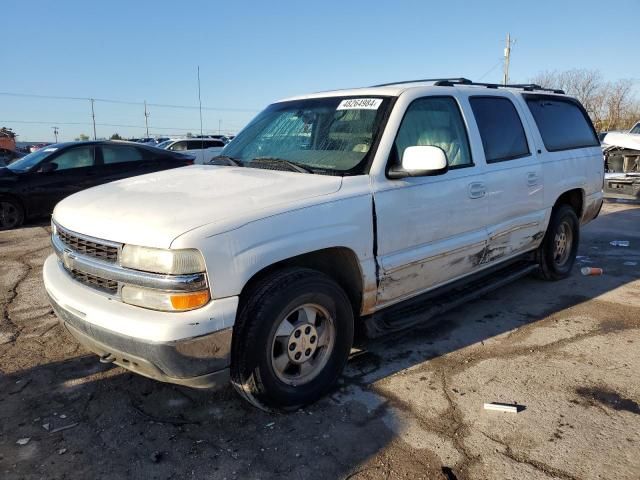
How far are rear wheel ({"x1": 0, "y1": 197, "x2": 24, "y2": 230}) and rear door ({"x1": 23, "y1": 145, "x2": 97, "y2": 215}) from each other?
7.0 inches

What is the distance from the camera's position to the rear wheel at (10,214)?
29.3ft

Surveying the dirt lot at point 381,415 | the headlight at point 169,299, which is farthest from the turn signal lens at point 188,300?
the dirt lot at point 381,415

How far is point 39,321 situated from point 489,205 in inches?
155

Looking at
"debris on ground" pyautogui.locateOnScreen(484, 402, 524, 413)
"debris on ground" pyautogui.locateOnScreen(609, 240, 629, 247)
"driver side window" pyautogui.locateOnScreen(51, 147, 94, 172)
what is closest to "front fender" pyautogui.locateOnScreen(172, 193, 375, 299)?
"debris on ground" pyautogui.locateOnScreen(484, 402, 524, 413)

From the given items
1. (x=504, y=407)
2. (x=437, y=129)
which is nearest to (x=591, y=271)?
(x=437, y=129)

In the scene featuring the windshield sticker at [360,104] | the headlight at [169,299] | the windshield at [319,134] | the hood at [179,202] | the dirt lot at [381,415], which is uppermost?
the windshield sticker at [360,104]

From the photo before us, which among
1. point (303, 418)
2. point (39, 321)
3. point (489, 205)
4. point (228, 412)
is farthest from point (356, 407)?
point (39, 321)

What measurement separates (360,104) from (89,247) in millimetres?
2029

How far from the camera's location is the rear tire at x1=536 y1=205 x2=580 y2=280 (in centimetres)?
518

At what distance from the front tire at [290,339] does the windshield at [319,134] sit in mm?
839

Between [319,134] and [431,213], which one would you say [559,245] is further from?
[319,134]

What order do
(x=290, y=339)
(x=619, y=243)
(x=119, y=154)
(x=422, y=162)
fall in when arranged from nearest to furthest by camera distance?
(x=290, y=339) → (x=422, y=162) → (x=619, y=243) → (x=119, y=154)

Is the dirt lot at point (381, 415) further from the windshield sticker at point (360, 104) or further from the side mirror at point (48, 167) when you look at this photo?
the side mirror at point (48, 167)

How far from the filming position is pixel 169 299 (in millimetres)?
2438
